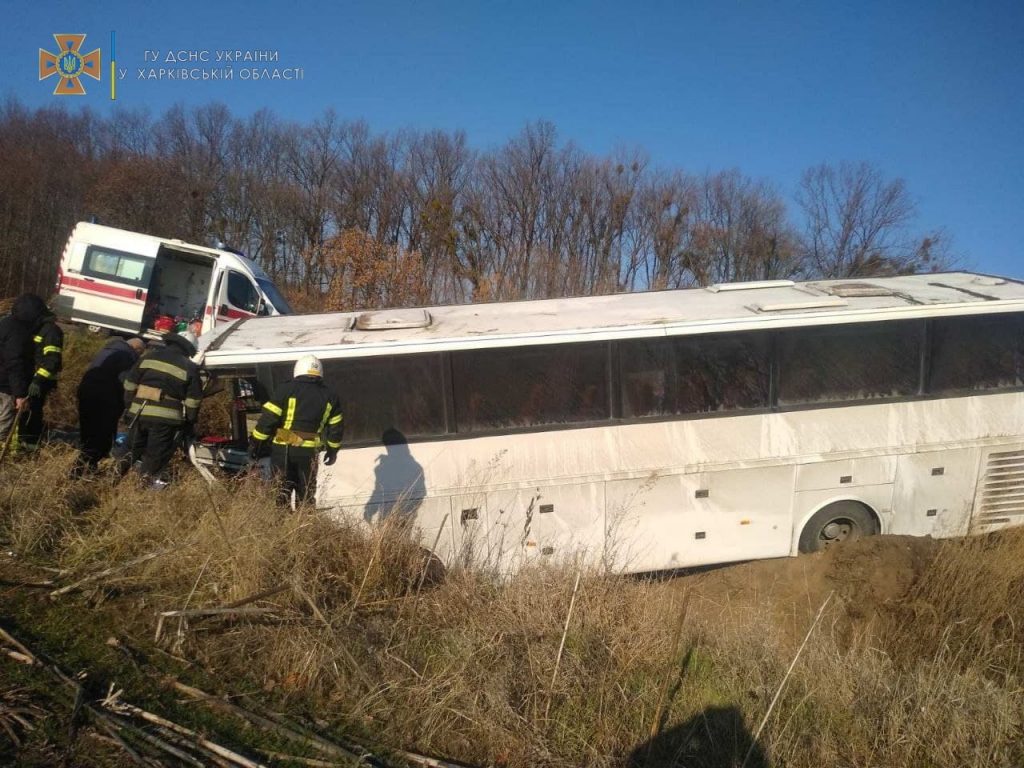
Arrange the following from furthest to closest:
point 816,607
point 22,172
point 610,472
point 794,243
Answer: point 794,243, point 22,172, point 610,472, point 816,607

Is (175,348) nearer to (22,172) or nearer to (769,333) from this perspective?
(769,333)

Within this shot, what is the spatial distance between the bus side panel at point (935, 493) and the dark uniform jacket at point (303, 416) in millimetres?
5712

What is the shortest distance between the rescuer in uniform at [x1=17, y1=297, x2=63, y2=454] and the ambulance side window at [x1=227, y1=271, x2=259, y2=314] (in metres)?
9.28

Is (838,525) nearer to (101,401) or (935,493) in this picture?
(935,493)

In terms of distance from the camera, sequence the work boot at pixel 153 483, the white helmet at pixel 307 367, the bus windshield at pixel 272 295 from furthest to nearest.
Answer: the bus windshield at pixel 272 295 → the work boot at pixel 153 483 → the white helmet at pixel 307 367

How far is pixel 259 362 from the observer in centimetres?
679

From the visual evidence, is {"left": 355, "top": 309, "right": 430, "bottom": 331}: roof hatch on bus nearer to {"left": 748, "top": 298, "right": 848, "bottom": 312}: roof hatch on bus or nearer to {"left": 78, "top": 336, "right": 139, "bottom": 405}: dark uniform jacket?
{"left": 78, "top": 336, "right": 139, "bottom": 405}: dark uniform jacket

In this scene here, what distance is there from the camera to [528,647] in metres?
4.52

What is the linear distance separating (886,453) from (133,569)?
6.93 metres

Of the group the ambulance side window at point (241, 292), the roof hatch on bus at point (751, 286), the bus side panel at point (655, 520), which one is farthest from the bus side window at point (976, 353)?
the ambulance side window at point (241, 292)

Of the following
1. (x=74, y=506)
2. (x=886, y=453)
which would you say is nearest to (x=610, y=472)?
(x=886, y=453)

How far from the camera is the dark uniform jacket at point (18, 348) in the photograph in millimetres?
7996

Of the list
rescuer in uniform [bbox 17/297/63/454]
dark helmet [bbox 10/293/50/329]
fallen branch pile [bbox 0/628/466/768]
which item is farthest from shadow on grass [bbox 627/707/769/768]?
dark helmet [bbox 10/293/50/329]

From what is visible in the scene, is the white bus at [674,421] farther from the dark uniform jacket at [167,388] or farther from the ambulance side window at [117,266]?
the ambulance side window at [117,266]
